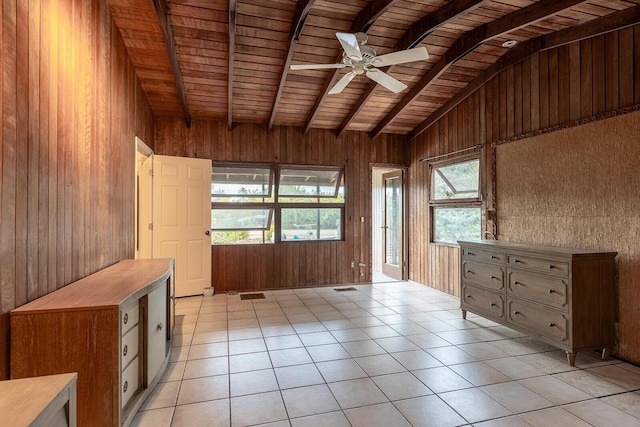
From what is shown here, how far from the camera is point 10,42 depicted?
1511mm

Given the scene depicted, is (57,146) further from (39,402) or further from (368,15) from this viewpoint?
(368,15)

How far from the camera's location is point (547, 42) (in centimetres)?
354

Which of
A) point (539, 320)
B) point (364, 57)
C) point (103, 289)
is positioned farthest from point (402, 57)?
point (103, 289)

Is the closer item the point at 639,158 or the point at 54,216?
the point at 54,216

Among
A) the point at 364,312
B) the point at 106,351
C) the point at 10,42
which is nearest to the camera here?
the point at 10,42

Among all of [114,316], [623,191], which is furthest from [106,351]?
[623,191]

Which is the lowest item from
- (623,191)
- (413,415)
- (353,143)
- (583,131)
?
(413,415)

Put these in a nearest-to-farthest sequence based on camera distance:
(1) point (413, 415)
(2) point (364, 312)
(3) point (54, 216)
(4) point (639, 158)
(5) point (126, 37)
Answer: (3) point (54, 216) < (1) point (413, 415) < (4) point (639, 158) < (5) point (126, 37) < (2) point (364, 312)

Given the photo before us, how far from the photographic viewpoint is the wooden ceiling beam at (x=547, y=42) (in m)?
2.90

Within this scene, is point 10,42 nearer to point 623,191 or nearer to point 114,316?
point 114,316

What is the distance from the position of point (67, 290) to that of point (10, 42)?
1294 mm

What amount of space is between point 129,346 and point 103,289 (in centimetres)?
38

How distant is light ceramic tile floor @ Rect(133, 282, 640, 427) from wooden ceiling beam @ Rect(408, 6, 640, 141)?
2958 mm

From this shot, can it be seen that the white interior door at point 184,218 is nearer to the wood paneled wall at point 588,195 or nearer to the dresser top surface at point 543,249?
the dresser top surface at point 543,249
